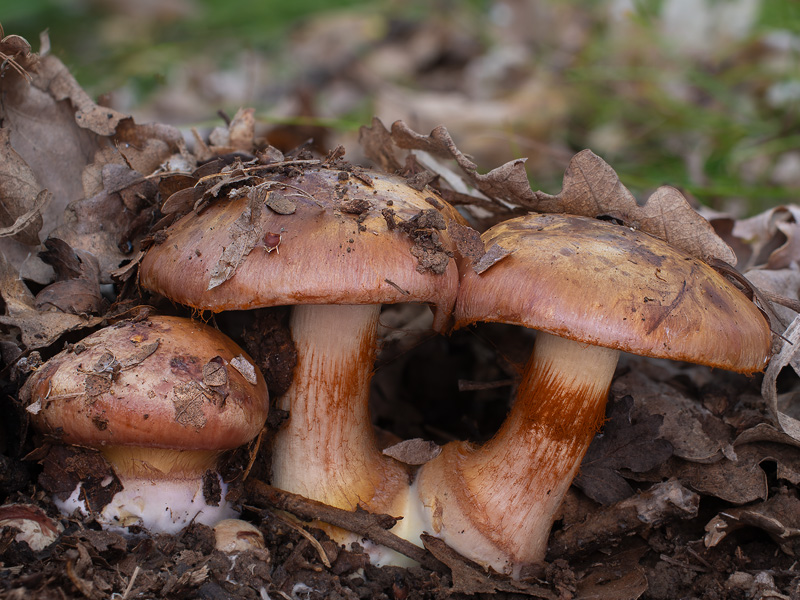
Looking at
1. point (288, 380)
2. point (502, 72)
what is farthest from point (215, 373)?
point (502, 72)

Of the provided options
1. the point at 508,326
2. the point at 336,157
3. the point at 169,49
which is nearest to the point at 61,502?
the point at 336,157

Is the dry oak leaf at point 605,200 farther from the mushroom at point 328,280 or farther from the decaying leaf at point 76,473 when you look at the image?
the decaying leaf at point 76,473

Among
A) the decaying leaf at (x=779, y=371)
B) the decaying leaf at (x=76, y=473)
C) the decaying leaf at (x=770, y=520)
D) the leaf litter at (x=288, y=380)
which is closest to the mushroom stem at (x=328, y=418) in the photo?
the leaf litter at (x=288, y=380)

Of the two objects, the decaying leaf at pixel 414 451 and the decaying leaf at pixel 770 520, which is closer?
the decaying leaf at pixel 770 520

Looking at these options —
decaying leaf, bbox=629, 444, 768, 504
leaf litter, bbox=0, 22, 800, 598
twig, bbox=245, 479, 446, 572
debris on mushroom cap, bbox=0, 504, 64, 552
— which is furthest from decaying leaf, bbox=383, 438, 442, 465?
debris on mushroom cap, bbox=0, 504, 64, 552

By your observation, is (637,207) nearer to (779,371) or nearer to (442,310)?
(779,371)

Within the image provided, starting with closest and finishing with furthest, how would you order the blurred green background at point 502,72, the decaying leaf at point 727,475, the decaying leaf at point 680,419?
1. the decaying leaf at point 727,475
2. the decaying leaf at point 680,419
3. the blurred green background at point 502,72
